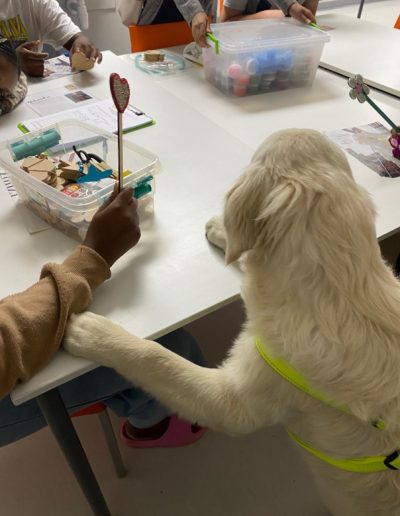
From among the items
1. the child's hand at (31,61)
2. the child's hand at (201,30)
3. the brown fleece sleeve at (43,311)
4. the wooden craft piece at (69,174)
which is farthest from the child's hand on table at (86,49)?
the brown fleece sleeve at (43,311)

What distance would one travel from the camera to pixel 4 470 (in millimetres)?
1304

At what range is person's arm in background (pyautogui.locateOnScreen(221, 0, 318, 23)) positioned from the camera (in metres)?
1.79

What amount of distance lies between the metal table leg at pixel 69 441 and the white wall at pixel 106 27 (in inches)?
126

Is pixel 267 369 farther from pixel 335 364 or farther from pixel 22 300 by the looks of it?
pixel 22 300

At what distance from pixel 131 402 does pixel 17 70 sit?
1.18 metres

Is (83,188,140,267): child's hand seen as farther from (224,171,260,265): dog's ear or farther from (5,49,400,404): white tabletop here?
(224,171,260,265): dog's ear

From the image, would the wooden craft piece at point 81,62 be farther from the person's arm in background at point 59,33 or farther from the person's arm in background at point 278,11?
the person's arm in background at point 278,11

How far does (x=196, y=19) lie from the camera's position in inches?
64.4

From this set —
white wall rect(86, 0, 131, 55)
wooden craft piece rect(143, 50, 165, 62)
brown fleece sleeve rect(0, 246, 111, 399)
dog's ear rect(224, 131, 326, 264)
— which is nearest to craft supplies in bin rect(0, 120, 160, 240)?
brown fleece sleeve rect(0, 246, 111, 399)

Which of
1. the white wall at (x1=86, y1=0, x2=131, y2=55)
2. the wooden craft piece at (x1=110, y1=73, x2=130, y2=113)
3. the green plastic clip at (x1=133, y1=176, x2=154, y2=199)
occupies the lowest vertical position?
the white wall at (x1=86, y1=0, x2=131, y2=55)

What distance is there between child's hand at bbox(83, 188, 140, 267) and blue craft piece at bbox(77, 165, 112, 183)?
4.5 inches

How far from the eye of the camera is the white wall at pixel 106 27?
122 inches

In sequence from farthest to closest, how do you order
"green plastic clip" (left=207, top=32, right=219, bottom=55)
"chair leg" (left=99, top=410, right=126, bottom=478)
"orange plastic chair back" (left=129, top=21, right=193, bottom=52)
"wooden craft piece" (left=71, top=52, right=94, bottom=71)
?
"orange plastic chair back" (left=129, top=21, right=193, bottom=52) → "wooden craft piece" (left=71, top=52, right=94, bottom=71) → "green plastic clip" (left=207, top=32, right=219, bottom=55) → "chair leg" (left=99, top=410, right=126, bottom=478)

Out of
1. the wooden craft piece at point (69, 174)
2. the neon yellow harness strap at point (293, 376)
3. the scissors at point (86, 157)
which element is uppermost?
the wooden craft piece at point (69, 174)
